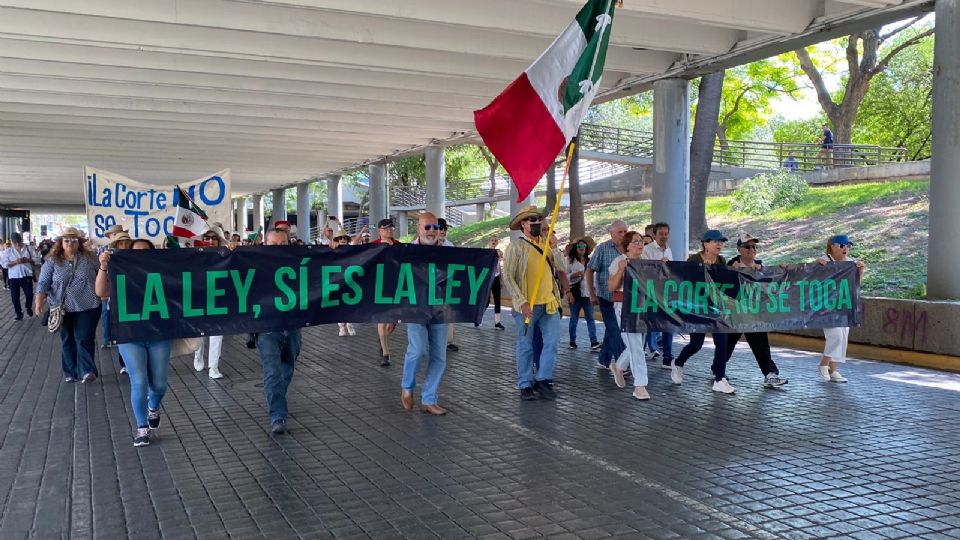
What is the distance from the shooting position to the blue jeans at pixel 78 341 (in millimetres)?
9500

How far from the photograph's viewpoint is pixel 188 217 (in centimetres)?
1243

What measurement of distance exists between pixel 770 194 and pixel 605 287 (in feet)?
49.7

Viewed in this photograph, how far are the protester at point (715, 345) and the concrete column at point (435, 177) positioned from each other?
50.2ft

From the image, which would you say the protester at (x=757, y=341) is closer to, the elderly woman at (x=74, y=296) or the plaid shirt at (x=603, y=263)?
the plaid shirt at (x=603, y=263)

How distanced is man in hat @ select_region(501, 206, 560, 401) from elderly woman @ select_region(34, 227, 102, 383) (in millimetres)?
5087

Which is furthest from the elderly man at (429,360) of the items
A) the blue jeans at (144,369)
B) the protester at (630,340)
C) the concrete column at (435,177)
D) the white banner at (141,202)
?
the concrete column at (435,177)

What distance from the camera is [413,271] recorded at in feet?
25.5

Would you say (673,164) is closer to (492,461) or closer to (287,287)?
(287,287)

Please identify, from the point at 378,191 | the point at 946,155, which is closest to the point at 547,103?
the point at 946,155

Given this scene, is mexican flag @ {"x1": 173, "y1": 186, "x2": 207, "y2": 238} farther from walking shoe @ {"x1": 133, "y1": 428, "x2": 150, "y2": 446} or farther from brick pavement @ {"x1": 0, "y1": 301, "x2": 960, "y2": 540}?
walking shoe @ {"x1": 133, "y1": 428, "x2": 150, "y2": 446}

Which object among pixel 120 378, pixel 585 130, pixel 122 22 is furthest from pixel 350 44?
pixel 585 130

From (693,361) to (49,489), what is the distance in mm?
7892

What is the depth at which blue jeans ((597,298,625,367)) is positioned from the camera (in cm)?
955

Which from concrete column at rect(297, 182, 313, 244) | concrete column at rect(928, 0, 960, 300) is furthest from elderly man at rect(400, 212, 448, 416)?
concrete column at rect(297, 182, 313, 244)
